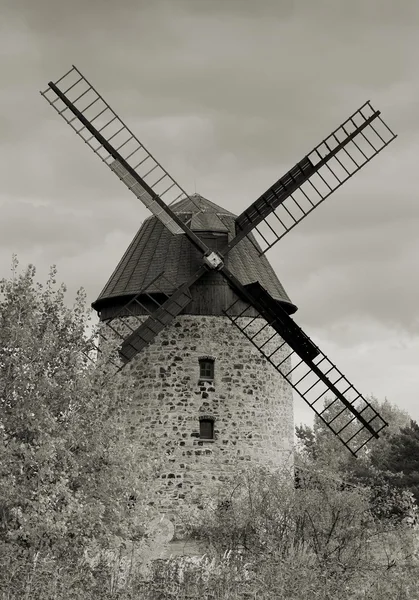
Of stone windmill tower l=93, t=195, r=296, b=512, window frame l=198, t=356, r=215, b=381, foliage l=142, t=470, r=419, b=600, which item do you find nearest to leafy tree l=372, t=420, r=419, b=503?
stone windmill tower l=93, t=195, r=296, b=512

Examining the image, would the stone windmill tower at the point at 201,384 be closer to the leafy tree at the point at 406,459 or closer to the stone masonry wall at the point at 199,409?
the stone masonry wall at the point at 199,409

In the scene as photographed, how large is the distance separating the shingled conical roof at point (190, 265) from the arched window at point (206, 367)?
49.6 inches

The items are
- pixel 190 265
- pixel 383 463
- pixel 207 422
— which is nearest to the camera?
pixel 207 422

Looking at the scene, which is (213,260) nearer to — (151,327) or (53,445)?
(151,327)

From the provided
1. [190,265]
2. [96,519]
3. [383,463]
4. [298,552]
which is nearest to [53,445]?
[96,519]

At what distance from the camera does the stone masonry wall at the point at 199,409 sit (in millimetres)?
24062

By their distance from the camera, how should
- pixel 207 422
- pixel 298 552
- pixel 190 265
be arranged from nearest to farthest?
pixel 298 552
pixel 207 422
pixel 190 265

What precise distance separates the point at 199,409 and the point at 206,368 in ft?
3.78

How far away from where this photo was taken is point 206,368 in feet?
81.5

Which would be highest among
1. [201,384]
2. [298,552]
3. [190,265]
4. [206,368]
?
[190,265]

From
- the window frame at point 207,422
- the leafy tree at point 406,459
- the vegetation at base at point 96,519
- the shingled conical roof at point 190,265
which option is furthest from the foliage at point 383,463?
the shingled conical roof at point 190,265

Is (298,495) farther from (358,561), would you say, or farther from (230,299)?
(230,299)

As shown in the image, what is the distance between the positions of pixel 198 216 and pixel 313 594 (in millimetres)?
13923

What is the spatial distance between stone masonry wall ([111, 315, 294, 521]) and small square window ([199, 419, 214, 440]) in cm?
15
